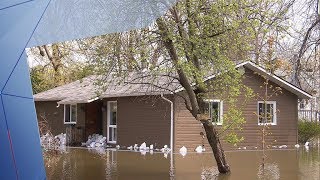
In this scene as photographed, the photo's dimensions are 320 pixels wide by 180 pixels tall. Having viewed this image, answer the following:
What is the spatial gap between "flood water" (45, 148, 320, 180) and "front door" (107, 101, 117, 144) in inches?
132

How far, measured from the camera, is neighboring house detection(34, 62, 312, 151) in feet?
70.4

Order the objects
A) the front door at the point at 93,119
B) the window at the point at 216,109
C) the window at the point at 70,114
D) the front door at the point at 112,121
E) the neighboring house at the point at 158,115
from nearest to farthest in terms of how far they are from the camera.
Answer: the neighboring house at the point at 158,115 → the window at the point at 216,109 → the front door at the point at 112,121 → the front door at the point at 93,119 → the window at the point at 70,114

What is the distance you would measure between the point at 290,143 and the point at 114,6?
17.2m

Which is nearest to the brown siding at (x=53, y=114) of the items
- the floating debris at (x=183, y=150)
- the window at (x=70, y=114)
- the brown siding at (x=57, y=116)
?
the brown siding at (x=57, y=116)

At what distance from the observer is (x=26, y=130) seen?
8.38 metres

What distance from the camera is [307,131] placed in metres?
26.9

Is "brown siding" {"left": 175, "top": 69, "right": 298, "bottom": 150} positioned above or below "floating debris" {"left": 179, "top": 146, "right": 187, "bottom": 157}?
above

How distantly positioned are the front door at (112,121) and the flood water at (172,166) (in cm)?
335

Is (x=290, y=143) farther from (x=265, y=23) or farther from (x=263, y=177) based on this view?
(x=265, y=23)

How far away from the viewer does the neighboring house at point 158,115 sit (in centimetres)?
2145
